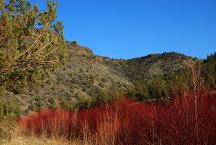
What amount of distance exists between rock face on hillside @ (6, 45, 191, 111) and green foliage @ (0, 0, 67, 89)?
32.9 ft

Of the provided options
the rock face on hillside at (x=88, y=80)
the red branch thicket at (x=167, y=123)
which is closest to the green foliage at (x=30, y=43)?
the red branch thicket at (x=167, y=123)

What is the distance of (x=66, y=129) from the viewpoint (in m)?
16.9

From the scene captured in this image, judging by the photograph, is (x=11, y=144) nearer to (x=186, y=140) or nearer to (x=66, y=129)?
(x=66, y=129)

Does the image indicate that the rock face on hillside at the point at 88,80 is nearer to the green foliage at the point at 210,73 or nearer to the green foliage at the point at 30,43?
the green foliage at the point at 210,73

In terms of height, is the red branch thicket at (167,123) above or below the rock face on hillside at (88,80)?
below

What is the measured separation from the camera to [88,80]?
43.3m

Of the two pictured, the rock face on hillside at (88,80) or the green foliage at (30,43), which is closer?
the green foliage at (30,43)

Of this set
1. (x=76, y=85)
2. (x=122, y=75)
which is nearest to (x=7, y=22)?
(x=76, y=85)

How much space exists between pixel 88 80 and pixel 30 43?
108ft

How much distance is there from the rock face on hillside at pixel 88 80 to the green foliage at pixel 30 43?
10.0 meters

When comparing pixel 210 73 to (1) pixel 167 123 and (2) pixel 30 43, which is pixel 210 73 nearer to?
(2) pixel 30 43

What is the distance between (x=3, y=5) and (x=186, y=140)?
5.50 meters

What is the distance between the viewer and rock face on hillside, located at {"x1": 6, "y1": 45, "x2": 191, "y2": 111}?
32.2 meters

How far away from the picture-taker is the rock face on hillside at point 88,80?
32.2 m
